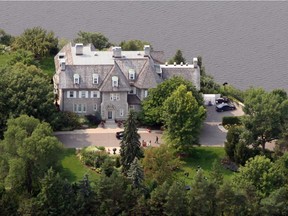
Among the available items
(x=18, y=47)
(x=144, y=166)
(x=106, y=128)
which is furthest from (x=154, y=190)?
(x=18, y=47)

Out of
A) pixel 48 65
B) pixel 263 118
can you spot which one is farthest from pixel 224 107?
pixel 48 65

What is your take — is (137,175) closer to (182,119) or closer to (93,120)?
(182,119)

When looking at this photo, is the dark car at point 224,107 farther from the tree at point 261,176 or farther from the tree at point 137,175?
the tree at point 137,175

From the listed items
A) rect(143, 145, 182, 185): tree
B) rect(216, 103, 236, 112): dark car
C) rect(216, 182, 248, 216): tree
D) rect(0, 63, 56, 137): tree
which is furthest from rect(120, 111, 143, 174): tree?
rect(216, 103, 236, 112): dark car

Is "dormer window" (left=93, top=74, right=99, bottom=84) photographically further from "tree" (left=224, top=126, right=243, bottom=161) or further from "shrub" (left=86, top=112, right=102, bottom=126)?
"tree" (left=224, top=126, right=243, bottom=161)

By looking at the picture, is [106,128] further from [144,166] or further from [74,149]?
[144,166]
